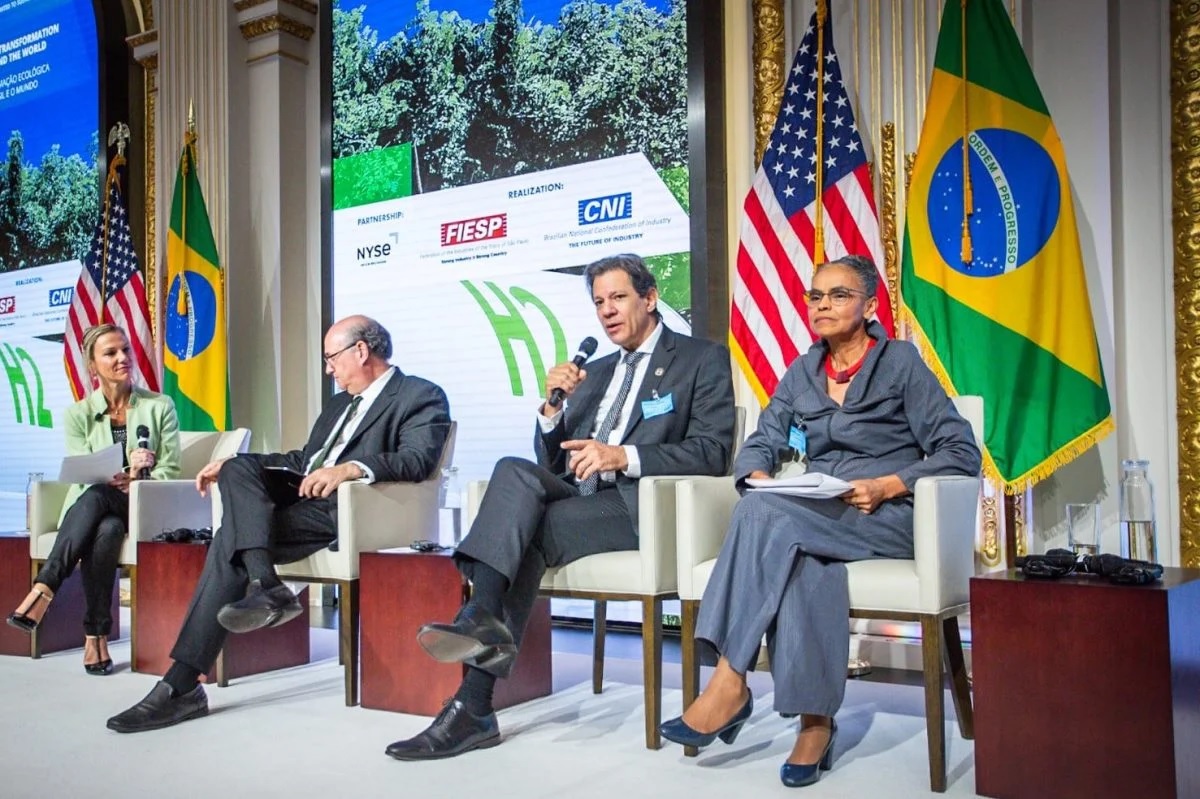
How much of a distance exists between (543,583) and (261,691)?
1.11 meters

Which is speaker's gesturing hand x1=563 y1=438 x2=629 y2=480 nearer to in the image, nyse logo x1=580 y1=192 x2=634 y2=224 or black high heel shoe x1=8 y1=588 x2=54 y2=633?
nyse logo x1=580 y1=192 x2=634 y2=224

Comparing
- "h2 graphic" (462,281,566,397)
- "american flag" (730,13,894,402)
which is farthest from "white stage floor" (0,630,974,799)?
"h2 graphic" (462,281,566,397)

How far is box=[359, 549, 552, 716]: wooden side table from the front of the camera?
295 centimetres

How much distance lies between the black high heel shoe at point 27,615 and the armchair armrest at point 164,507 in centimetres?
36

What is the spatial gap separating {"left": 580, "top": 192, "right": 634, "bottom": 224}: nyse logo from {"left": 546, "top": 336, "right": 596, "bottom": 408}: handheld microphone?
1643 mm

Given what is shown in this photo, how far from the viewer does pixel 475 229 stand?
16.3 feet

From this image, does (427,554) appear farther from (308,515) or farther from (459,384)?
(459,384)

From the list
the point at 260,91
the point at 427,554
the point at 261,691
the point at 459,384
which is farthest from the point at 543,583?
the point at 260,91

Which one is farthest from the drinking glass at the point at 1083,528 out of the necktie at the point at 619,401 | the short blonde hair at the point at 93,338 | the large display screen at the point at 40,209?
the large display screen at the point at 40,209

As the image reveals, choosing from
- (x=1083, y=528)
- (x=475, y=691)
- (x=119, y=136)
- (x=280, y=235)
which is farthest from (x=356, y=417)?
(x=119, y=136)

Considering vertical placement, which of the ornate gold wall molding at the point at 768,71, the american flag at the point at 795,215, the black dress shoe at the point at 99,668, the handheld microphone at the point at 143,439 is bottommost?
the black dress shoe at the point at 99,668

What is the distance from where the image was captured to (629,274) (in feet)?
10.0

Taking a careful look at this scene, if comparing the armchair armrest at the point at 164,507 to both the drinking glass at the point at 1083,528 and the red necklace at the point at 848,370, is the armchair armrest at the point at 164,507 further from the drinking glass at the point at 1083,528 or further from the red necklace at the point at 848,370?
the drinking glass at the point at 1083,528

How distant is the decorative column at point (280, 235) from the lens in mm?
5492
